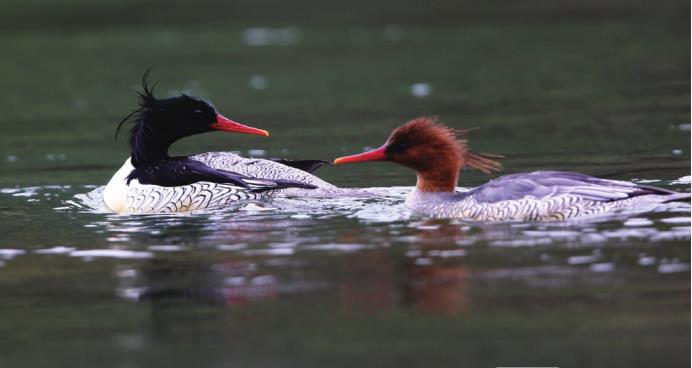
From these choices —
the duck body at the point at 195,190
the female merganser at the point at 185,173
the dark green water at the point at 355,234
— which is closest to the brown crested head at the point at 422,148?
the dark green water at the point at 355,234

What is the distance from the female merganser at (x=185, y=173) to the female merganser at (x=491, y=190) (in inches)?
49.2

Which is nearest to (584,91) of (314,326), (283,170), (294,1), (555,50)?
(555,50)

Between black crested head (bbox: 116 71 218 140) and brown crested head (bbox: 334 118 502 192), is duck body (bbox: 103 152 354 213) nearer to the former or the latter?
black crested head (bbox: 116 71 218 140)

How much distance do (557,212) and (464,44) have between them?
50.6 feet

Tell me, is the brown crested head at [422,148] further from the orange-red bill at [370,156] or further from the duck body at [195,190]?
the duck body at [195,190]

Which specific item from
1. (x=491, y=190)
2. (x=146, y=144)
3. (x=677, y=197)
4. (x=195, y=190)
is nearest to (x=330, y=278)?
(x=491, y=190)

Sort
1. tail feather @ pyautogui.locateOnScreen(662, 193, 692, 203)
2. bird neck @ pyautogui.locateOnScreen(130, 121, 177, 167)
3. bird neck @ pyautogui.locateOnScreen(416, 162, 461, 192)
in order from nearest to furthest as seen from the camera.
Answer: tail feather @ pyautogui.locateOnScreen(662, 193, 692, 203) → bird neck @ pyautogui.locateOnScreen(416, 162, 461, 192) → bird neck @ pyautogui.locateOnScreen(130, 121, 177, 167)

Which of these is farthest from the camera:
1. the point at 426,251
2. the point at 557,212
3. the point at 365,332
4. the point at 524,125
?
the point at 524,125

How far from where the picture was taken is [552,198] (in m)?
10.2

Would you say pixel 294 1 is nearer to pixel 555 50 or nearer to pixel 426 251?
pixel 555 50

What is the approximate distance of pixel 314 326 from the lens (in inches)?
299

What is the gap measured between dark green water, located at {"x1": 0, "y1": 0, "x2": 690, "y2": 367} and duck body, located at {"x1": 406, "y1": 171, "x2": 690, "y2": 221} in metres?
0.22

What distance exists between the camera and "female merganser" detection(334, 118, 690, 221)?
10.2 m

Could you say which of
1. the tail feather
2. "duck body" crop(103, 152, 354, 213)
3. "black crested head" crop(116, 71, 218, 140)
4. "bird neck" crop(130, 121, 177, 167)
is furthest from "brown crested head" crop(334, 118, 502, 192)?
"bird neck" crop(130, 121, 177, 167)
